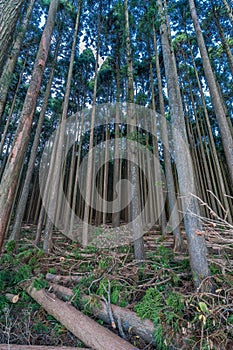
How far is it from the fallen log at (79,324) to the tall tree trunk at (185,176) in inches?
53.2

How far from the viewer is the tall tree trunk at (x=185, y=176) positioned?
2.68 meters

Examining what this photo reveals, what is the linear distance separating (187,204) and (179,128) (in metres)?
1.48

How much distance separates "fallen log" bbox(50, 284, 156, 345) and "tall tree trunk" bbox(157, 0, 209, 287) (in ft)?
3.06

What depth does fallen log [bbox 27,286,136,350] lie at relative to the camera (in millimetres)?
1912

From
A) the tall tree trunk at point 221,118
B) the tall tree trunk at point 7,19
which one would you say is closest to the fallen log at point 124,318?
the tall tree trunk at point 7,19

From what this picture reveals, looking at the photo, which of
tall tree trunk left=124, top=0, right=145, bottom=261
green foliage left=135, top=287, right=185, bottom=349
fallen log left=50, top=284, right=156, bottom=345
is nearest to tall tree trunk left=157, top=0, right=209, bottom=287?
green foliage left=135, top=287, right=185, bottom=349

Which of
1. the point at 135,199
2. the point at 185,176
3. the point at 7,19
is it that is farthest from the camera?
the point at 135,199

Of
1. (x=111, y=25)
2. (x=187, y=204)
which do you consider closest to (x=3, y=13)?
(x=187, y=204)

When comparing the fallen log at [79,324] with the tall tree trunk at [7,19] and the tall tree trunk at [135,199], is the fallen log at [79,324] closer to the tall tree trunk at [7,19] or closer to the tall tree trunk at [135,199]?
the tall tree trunk at [135,199]

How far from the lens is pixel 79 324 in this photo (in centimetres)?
229

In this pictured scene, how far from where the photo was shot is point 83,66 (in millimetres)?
11312

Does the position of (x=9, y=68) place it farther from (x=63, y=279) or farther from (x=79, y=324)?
(x=79, y=324)

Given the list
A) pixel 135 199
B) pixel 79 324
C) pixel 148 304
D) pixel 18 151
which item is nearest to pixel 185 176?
pixel 135 199

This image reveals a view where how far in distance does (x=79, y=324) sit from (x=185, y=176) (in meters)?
2.68
